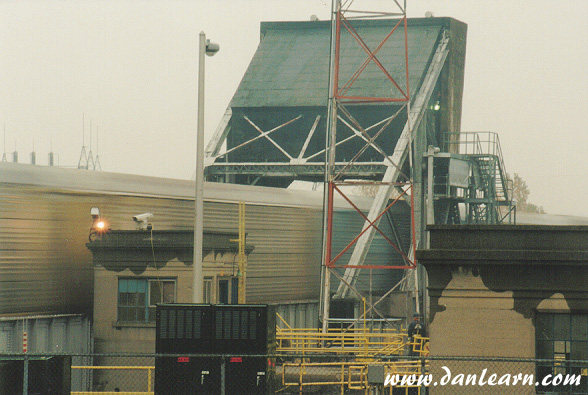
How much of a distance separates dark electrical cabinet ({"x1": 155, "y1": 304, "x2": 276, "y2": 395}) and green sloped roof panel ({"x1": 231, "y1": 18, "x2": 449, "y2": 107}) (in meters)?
29.2

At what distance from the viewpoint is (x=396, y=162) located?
134 ft

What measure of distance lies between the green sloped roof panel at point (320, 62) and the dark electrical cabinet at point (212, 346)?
2925 cm

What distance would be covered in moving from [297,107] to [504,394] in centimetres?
3151

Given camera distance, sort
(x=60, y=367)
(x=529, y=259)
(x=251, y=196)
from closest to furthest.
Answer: (x=60, y=367)
(x=529, y=259)
(x=251, y=196)

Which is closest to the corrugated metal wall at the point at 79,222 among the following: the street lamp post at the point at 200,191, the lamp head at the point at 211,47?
the street lamp post at the point at 200,191

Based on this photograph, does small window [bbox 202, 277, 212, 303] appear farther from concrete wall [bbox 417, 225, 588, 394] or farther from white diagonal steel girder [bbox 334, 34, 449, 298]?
concrete wall [bbox 417, 225, 588, 394]

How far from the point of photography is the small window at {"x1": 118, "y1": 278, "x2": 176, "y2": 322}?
27.8 m

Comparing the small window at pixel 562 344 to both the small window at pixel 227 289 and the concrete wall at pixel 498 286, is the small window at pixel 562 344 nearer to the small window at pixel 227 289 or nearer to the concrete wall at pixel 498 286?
the concrete wall at pixel 498 286

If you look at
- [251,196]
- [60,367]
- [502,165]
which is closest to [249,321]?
[60,367]

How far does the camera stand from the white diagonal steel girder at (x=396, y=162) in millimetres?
39312

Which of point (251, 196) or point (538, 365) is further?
point (251, 196)

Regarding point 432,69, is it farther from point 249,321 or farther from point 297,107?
point 249,321

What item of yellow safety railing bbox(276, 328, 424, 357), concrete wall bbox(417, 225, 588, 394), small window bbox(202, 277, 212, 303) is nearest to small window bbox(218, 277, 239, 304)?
small window bbox(202, 277, 212, 303)

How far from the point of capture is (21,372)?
46.3 feet
